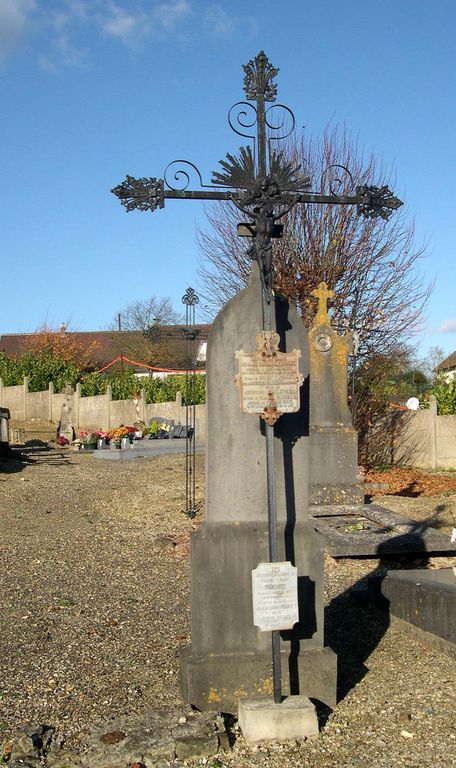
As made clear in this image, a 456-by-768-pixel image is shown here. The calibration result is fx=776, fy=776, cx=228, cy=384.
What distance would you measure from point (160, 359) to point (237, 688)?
4578cm

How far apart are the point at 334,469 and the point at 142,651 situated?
6510 mm

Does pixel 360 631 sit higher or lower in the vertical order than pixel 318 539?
lower

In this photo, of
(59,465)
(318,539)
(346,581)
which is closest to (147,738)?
(318,539)

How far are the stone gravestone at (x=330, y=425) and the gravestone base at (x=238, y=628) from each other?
6960mm

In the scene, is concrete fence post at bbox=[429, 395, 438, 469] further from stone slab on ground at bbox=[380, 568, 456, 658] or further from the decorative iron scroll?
the decorative iron scroll

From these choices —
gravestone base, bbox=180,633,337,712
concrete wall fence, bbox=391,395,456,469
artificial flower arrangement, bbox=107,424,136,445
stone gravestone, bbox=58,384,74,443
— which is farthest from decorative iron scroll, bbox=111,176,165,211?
stone gravestone, bbox=58,384,74,443

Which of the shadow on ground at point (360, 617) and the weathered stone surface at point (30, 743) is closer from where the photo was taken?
the weathered stone surface at point (30, 743)

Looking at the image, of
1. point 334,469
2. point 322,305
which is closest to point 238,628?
point 334,469

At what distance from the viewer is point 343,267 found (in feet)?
60.8

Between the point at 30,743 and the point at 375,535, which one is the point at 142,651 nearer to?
the point at 30,743

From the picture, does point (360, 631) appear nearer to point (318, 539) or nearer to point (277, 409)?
point (318, 539)

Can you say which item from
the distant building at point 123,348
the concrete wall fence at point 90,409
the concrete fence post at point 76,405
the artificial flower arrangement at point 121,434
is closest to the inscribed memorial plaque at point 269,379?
the artificial flower arrangement at point 121,434

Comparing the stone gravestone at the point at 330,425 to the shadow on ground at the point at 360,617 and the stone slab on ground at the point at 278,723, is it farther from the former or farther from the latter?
the stone slab on ground at the point at 278,723

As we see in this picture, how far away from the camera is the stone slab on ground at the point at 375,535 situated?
8516mm
